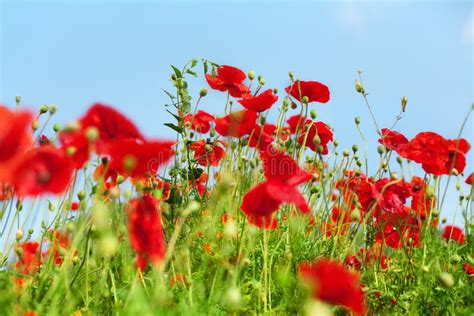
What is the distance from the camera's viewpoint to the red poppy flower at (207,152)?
9.61 ft

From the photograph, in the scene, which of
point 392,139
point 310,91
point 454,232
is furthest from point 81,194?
point 454,232

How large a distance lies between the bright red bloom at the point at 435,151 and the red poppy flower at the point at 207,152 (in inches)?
35.9

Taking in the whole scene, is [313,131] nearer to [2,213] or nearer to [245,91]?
[245,91]

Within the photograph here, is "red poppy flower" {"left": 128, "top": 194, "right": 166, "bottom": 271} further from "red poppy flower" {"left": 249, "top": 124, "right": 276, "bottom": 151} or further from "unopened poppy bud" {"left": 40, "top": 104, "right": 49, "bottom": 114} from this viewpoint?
"unopened poppy bud" {"left": 40, "top": 104, "right": 49, "bottom": 114}

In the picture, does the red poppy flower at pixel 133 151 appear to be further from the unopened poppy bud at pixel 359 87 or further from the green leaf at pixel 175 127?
the unopened poppy bud at pixel 359 87

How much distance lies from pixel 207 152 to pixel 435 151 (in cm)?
104

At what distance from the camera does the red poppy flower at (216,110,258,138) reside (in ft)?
7.94

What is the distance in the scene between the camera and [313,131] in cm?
296

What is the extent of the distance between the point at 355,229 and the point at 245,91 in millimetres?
875

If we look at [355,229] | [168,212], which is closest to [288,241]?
[355,229]

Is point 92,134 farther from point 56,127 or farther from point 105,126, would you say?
point 56,127

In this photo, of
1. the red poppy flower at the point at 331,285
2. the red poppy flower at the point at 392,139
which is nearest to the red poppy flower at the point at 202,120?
the red poppy flower at the point at 392,139

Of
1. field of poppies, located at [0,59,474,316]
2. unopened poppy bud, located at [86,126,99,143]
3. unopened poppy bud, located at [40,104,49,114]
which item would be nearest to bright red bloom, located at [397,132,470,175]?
field of poppies, located at [0,59,474,316]

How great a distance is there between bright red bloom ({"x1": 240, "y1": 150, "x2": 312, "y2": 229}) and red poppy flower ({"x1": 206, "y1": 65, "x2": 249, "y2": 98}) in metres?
1.29
